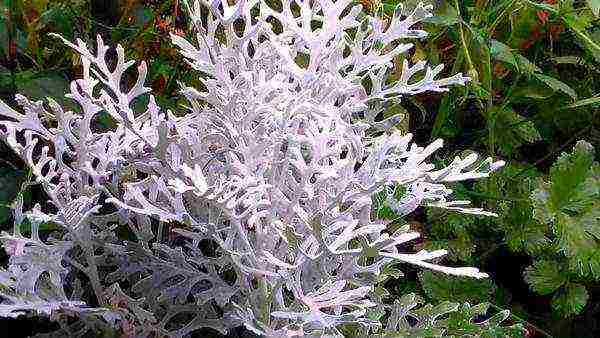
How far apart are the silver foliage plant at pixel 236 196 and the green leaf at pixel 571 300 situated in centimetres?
27

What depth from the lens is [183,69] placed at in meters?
0.98

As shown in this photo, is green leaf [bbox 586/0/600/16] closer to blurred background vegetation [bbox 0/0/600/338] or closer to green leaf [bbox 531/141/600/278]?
blurred background vegetation [bbox 0/0/600/338]

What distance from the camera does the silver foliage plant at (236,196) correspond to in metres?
0.60

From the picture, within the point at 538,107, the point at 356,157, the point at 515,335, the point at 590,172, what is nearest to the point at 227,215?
the point at 356,157

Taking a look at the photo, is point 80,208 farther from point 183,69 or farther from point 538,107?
point 538,107

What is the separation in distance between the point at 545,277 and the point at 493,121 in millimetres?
196

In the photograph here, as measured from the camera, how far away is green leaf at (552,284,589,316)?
895 millimetres

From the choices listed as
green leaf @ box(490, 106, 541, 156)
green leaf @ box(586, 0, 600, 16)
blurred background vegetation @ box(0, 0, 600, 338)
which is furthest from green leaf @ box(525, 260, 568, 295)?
green leaf @ box(586, 0, 600, 16)

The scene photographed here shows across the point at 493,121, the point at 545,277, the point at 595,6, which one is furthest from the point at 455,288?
the point at 595,6

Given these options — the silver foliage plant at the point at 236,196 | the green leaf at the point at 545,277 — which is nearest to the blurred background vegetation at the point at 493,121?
the green leaf at the point at 545,277

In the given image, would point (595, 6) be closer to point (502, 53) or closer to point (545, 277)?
point (502, 53)

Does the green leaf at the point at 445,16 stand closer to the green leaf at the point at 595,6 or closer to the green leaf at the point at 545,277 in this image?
the green leaf at the point at 595,6

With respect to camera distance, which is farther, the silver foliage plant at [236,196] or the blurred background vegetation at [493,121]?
the blurred background vegetation at [493,121]

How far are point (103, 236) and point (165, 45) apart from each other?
32 cm
